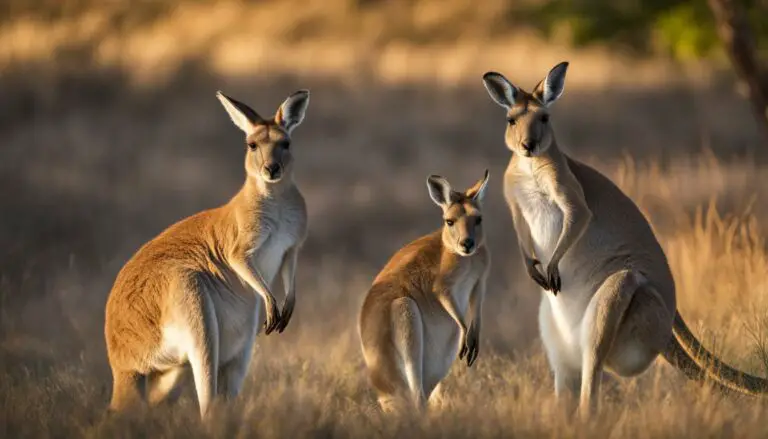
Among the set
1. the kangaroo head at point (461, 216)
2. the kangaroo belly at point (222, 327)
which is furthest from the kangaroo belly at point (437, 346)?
the kangaroo belly at point (222, 327)

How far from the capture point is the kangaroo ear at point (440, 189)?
5992 mm

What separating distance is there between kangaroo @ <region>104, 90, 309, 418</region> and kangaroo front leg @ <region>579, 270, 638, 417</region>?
130 cm

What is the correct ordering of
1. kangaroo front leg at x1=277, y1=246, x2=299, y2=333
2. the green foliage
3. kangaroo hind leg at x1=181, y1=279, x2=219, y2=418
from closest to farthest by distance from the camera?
kangaroo hind leg at x1=181, y1=279, x2=219, y2=418
kangaroo front leg at x1=277, y1=246, x2=299, y2=333
the green foliage

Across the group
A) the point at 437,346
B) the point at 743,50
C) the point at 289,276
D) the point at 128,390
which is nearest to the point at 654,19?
the point at 743,50

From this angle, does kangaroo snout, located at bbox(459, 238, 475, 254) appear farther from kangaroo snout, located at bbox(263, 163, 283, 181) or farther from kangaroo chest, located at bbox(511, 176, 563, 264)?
kangaroo snout, located at bbox(263, 163, 283, 181)

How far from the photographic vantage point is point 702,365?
5.90m

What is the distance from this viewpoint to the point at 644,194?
10727 mm

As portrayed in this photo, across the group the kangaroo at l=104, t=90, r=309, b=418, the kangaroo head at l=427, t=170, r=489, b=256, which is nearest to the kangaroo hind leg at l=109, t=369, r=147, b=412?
the kangaroo at l=104, t=90, r=309, b=418

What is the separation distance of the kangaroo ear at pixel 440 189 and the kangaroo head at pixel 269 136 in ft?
2.23

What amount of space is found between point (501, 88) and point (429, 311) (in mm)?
1045

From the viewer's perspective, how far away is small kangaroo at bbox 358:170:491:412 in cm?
569

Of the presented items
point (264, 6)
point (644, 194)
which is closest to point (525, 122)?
point (644, 194)

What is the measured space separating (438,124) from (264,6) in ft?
36.2

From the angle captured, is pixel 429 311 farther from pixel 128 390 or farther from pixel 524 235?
pixel 128 390
